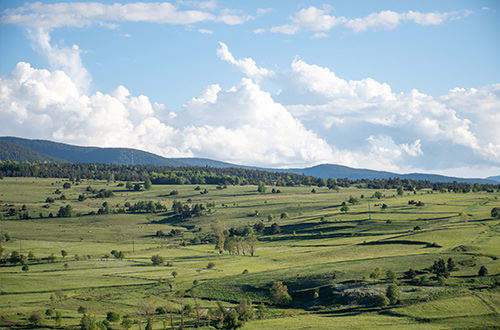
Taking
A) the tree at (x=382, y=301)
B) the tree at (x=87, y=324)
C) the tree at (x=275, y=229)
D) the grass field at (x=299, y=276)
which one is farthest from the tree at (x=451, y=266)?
the tree at (x=275, y=229)

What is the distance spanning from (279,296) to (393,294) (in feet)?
66.7

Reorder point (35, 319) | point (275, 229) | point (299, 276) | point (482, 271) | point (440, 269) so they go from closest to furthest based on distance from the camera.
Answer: point (35, 319) < point (482, 271) < point (440, 269) < point (299, 276) < point (275, 229)

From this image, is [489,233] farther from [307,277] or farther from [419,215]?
[307,277]

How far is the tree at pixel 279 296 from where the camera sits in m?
90.9

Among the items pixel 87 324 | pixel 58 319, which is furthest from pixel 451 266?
pixel 58 319

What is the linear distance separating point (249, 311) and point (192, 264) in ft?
161

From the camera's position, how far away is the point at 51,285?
102 metres

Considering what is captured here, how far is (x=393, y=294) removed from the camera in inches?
3238

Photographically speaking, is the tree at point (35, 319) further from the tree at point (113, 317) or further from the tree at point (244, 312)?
the tree at point (244, 312)

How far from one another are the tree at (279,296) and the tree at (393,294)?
17.9 m

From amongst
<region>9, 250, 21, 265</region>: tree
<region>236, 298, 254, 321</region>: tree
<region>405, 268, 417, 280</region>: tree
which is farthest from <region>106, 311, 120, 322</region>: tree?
<region>9, 250, 21, 265</region>: tree

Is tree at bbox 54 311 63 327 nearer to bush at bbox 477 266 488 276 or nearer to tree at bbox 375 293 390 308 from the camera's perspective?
tree at bbox 375 293 390 308

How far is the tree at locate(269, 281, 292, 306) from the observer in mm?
90875

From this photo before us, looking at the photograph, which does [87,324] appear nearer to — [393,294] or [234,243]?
[393,294]
